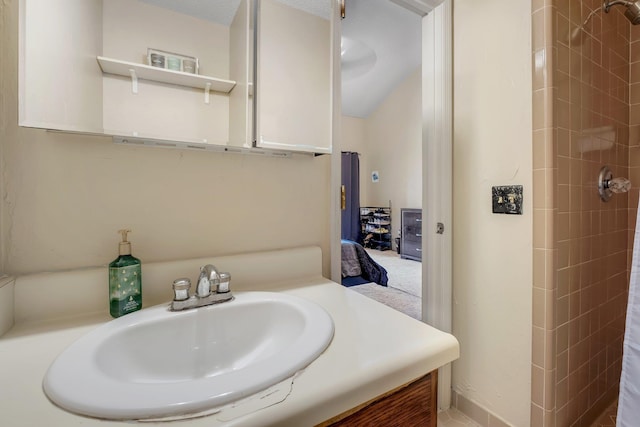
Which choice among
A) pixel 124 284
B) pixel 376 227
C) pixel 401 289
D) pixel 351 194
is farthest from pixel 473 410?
pixel 351 194

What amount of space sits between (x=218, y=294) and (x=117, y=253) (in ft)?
0.87

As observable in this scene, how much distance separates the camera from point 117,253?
68 centimetres

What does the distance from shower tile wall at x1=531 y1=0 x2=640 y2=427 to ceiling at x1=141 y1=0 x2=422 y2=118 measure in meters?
0.58

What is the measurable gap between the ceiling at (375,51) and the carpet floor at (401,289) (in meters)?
2.42

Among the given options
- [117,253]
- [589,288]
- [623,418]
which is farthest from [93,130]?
[589,288]

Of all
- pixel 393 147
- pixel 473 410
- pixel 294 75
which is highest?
pixel 393 147

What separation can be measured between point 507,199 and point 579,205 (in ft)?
0.90

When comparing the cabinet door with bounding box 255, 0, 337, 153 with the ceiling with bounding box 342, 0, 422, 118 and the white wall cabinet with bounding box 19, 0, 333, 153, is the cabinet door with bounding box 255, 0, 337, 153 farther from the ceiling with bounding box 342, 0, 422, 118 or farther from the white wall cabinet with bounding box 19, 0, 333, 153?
the ceiling with bounding box 342, 0, 422, 118

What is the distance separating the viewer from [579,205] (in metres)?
1.04

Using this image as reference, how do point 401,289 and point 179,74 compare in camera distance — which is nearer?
point 179,74

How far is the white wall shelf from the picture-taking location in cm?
64

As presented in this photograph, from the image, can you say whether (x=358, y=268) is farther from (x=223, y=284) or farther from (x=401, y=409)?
(x=401, y=409)

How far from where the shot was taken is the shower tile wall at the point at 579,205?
93 cm

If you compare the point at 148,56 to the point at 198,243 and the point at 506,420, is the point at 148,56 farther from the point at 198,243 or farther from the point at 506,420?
the point at 506,420
